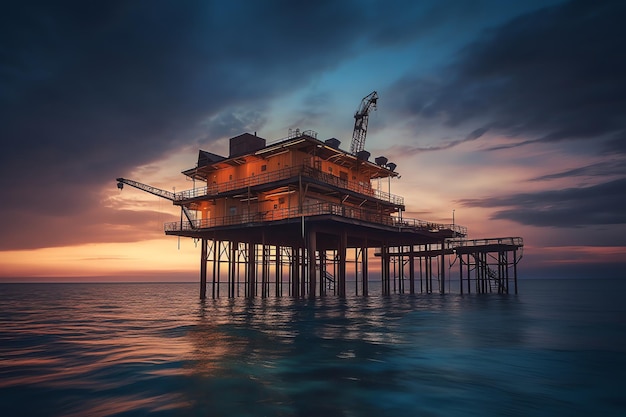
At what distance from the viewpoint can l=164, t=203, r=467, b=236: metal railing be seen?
4031 centimetres

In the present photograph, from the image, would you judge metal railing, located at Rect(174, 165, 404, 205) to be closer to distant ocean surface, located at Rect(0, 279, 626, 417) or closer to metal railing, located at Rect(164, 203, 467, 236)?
metal railing, located at Rect(164, 203, 467, 236)

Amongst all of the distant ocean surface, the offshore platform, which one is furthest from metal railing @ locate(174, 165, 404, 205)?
the distant ocean surface

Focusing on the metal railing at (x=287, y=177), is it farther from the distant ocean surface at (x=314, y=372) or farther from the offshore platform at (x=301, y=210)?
the distant ocean surface at (x=314, y=372)

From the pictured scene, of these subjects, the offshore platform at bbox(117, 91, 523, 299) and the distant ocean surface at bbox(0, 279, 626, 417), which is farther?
the offshore platform at bbox(117, 91, 523, 299)

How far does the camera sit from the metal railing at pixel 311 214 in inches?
1587

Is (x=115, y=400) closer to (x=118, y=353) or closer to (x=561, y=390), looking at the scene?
(x=118, y=353)

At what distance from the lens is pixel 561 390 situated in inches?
439

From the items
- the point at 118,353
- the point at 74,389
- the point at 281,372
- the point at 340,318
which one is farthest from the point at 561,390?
the point at 340,318

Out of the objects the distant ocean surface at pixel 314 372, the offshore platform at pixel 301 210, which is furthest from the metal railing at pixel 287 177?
the distant ocean surface at pixel 314 372

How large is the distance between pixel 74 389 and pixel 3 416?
195 centimetres

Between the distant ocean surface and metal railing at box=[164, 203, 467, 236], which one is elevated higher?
metal railing at box=[164, 203, 467, 236]

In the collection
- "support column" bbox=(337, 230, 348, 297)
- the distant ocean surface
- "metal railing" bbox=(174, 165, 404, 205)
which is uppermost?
"metal railing" bbox=(174, 165, 404, 205)

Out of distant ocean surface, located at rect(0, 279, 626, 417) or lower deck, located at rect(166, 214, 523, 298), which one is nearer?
distant ocean surface, located at rect(0, 279, 626, 417)

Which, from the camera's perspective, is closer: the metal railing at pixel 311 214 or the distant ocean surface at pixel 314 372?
the distant ocean surface at pixel 314 372
